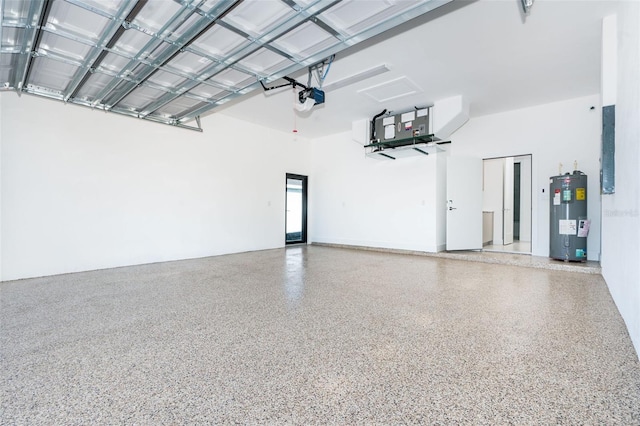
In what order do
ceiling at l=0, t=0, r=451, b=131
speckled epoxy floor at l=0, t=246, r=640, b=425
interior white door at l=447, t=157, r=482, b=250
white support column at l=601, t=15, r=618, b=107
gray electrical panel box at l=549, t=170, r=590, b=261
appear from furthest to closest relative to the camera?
interior white door at l=447, t=157, r=482, b=250
gray electrical panel box at l=549, t=170, r=590, b=261
white support column at l=601, t=15, r=618, b=107
ceiling at l=0, t=0, r=451, b=131
speckled epoxy floor at l=0, t=246, r=640, b=425

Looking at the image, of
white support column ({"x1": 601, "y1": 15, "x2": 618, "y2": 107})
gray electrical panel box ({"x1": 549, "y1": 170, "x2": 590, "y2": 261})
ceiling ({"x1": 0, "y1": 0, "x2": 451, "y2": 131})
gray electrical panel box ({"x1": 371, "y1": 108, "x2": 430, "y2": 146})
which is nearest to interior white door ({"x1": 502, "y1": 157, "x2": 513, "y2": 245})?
gray electrical panel box ({"x1": 549, "y1": 170, "x2": 590, "y2": 261})

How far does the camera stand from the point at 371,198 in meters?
7.45

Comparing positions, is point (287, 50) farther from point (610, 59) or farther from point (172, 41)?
point (610, 59)

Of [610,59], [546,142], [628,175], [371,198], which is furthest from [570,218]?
[371,198]

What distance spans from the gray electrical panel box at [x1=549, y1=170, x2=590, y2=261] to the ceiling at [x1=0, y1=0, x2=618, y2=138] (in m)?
1.55

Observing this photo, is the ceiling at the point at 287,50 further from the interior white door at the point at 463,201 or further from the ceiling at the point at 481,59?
the interior white door at the point at 463,201

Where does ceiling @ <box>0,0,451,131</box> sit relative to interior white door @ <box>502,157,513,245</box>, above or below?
above

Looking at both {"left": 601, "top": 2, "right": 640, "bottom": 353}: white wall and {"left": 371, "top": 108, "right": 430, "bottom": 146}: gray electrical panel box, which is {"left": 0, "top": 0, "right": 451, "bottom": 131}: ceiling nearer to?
{"left": 601, "top": 2, "right": 640, "bottom": 353}: white wall

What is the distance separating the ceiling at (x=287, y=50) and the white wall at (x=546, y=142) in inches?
14.0

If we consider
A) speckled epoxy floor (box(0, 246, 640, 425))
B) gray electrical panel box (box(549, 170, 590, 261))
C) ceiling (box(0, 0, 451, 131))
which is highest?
ceiling (box(0, 0, 451, 131))

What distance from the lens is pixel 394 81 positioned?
15.6 feet

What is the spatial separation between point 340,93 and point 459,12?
2396 mm

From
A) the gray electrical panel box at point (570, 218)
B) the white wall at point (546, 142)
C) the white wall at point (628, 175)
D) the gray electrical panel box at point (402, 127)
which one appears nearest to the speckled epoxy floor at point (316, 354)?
the white wall at point (628, 175)

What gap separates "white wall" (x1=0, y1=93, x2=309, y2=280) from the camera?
4277 millimetres
